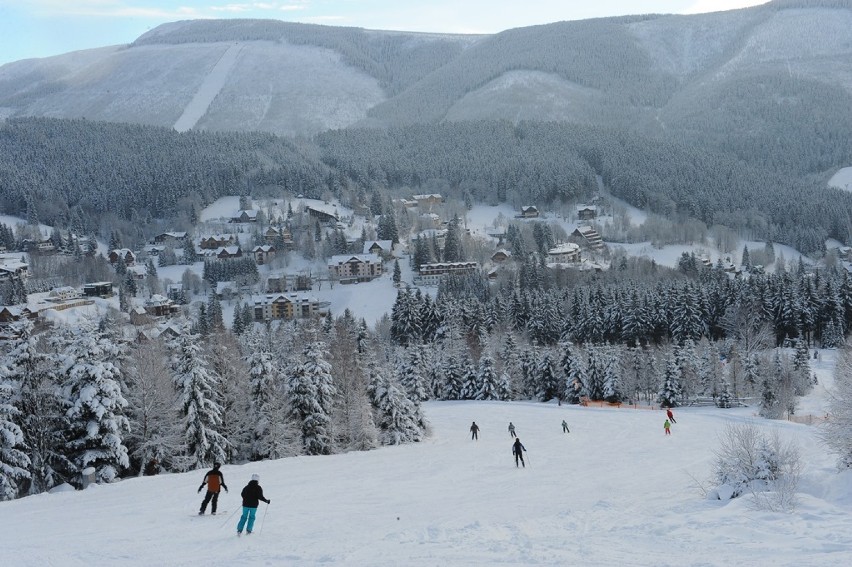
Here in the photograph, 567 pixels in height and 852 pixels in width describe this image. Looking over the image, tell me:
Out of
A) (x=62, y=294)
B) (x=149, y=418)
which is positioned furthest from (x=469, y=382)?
(x=62, y=294)

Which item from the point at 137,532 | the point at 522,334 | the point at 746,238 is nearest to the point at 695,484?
the point at 137,532

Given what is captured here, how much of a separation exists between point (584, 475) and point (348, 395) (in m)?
16.2

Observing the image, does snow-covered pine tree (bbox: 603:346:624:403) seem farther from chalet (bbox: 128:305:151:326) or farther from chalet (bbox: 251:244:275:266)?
chalet (bbox: 251:244:275:266)

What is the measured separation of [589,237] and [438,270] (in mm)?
39963

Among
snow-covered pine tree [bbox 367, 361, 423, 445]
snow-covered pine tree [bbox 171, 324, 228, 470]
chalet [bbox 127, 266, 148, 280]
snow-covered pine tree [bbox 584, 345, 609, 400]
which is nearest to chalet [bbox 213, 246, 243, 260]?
chalet [bbox 127, 266, 148, 280]

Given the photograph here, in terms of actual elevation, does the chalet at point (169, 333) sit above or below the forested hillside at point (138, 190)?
below

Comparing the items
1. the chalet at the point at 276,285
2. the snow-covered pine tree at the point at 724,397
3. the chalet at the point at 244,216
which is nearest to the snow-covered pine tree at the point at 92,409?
the snow-covered pine tree at the point at 724,397

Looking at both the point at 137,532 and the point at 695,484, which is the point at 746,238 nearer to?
the point at 695,484

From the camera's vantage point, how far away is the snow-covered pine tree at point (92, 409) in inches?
1055

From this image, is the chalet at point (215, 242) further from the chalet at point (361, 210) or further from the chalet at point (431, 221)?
the chalet at point (431, 221)

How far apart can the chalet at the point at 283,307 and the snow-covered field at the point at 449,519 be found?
86.4 meters

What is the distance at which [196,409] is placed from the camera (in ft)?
101

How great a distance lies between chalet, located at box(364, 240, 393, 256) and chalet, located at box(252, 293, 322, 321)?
26443 mm

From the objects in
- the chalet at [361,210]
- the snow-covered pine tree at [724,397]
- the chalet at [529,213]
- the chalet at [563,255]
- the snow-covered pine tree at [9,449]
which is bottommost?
the snow-covered pine tree at [724,397]
